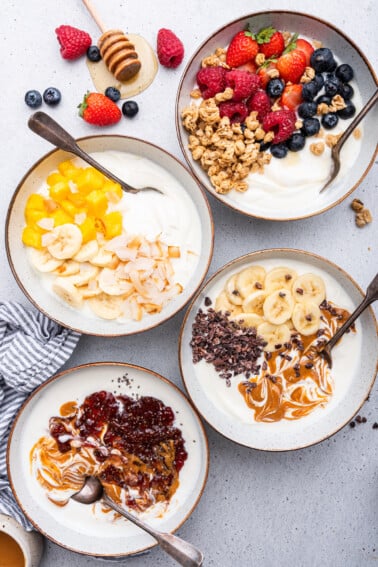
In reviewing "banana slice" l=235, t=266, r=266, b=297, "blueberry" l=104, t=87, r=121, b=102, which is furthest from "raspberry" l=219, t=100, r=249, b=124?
"banana slice" l=235, t=266, r=266, b=297

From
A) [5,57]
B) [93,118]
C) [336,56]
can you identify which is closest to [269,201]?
[336,56]

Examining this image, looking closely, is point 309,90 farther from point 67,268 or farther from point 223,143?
point 67,268

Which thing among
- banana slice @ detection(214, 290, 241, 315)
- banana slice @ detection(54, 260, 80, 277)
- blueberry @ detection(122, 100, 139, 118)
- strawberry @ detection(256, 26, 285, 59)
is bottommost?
banana slice @ detection(214, 290, 241, 315)

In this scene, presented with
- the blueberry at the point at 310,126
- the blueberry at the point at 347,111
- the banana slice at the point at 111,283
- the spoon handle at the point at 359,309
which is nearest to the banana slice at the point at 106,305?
the banana slice at the point at 111,283

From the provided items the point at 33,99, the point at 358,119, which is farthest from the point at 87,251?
the point at 358,119

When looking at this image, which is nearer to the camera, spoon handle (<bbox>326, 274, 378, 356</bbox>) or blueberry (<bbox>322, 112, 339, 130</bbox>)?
spoon handle (<bbox>326, 274, 378, 356</bbox>)

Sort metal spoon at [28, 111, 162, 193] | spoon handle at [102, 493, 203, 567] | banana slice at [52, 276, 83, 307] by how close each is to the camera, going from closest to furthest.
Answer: spoon handle at [102, 493, 203, 567] → metal spoon at [28, 111, 162, 193] → banana slice at [52, 276, 83, 307]

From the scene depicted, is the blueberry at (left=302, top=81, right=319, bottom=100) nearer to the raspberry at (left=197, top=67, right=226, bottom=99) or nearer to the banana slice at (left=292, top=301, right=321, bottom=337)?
the raspberry at (left=197, top=67, right=226, bottom=99)

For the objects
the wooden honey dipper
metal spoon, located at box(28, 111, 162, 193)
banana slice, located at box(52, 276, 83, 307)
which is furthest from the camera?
the wooden honey dipper
